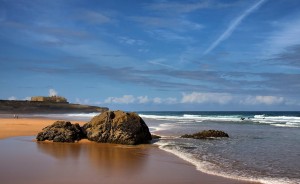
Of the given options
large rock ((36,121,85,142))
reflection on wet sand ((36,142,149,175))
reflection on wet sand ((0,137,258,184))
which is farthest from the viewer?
large rock ((36,121,85,142))

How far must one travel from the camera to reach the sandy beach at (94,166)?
7641 millimetres

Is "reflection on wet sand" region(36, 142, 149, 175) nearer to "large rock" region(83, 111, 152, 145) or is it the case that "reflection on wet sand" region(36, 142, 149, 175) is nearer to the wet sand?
"large rock" region(83, 111, 152, 145)

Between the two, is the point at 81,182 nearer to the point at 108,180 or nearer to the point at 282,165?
the point at 108,180

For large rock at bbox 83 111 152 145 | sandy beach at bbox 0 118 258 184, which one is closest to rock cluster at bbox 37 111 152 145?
large rock at bbox 83 111 152 145

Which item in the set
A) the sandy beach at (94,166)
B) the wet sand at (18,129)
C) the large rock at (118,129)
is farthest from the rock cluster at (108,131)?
the wet sand at (18,129)

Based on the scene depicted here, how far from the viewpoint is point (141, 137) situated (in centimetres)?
1522

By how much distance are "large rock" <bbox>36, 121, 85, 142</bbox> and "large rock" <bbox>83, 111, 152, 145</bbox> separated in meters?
0.60

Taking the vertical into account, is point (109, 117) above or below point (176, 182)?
above

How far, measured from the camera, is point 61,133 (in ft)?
49.3

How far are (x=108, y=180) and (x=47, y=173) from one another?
1.64m

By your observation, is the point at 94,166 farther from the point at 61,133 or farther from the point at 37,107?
the point at 37,107

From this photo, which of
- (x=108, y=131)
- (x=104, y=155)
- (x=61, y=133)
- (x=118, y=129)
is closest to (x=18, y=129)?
(x=61, y=133)

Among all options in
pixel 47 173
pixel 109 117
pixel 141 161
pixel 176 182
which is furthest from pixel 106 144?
pixel 176 182

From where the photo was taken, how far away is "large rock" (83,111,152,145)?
14889mm
